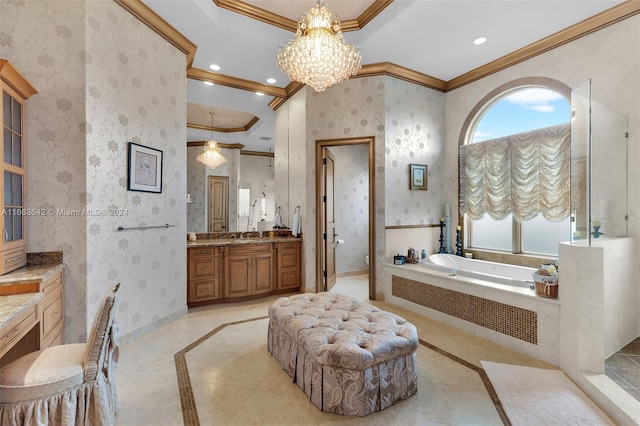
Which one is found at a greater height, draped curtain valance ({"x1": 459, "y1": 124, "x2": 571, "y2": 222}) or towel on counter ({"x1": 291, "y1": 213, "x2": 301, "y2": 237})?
draped curtain valance ({"x1": 459, "y1": 124, "x2": 571, "y2": 222})

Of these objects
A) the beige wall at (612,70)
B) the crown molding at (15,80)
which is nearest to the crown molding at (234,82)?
the crown molding at (15,80)

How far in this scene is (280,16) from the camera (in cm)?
333

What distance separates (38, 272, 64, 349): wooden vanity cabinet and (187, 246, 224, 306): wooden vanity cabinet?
156 centimetres

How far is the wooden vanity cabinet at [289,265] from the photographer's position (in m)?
4.57

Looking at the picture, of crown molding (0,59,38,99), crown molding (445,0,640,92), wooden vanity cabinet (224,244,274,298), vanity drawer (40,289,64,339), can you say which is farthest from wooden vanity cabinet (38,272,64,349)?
crown molding (445,0,640,92)

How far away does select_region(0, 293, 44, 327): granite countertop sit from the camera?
1.51 metres

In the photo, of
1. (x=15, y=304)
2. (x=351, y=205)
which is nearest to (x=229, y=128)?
(x=351, y=205)

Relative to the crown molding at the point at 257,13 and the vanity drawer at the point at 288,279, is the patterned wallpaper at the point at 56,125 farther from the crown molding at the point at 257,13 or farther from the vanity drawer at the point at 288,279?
the vanity drawer at the point at 288,279

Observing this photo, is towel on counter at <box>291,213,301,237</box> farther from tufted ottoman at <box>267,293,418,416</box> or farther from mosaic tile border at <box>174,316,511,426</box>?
tufted ottoman at <box>267,293,418,416</box>

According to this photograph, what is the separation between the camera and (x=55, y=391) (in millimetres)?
1491

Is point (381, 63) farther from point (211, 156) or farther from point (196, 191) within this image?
point (196, 191)

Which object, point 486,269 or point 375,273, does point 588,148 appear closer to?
point 486,269

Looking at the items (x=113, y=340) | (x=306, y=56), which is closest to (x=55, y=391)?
(x=113, y=340)

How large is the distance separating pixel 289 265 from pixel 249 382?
241cm
